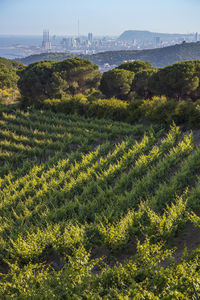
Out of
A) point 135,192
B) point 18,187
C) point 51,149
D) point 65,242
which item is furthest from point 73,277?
point 51,149

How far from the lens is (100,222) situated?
5.05 m

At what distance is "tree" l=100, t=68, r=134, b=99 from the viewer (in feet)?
73.2

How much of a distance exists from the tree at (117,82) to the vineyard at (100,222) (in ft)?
31.4

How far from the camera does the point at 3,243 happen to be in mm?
5523

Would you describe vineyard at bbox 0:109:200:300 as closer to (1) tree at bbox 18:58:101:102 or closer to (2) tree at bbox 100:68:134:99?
(2) tree at bbox 100:68:134:99

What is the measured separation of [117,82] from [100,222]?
19253 millimetres

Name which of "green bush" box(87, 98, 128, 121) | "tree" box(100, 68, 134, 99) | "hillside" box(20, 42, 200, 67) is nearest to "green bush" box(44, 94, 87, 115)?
"green bush" box(87, 98, 128, 121)

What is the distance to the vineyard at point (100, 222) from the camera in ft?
12.6

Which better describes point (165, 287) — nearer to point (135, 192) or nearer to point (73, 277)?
point (73, 277)

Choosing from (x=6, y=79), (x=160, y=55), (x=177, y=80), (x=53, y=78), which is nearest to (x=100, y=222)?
(x=177, y=80)

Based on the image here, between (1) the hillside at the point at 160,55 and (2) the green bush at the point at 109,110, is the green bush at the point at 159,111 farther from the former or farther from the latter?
(1) the hillside at the point at 160,55

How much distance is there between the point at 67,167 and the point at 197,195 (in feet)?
19.4

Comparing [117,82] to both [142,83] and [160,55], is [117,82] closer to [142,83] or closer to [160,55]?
[142,83]

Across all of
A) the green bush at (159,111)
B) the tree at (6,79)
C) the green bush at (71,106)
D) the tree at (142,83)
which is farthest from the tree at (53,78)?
the green bush at (159,111)
